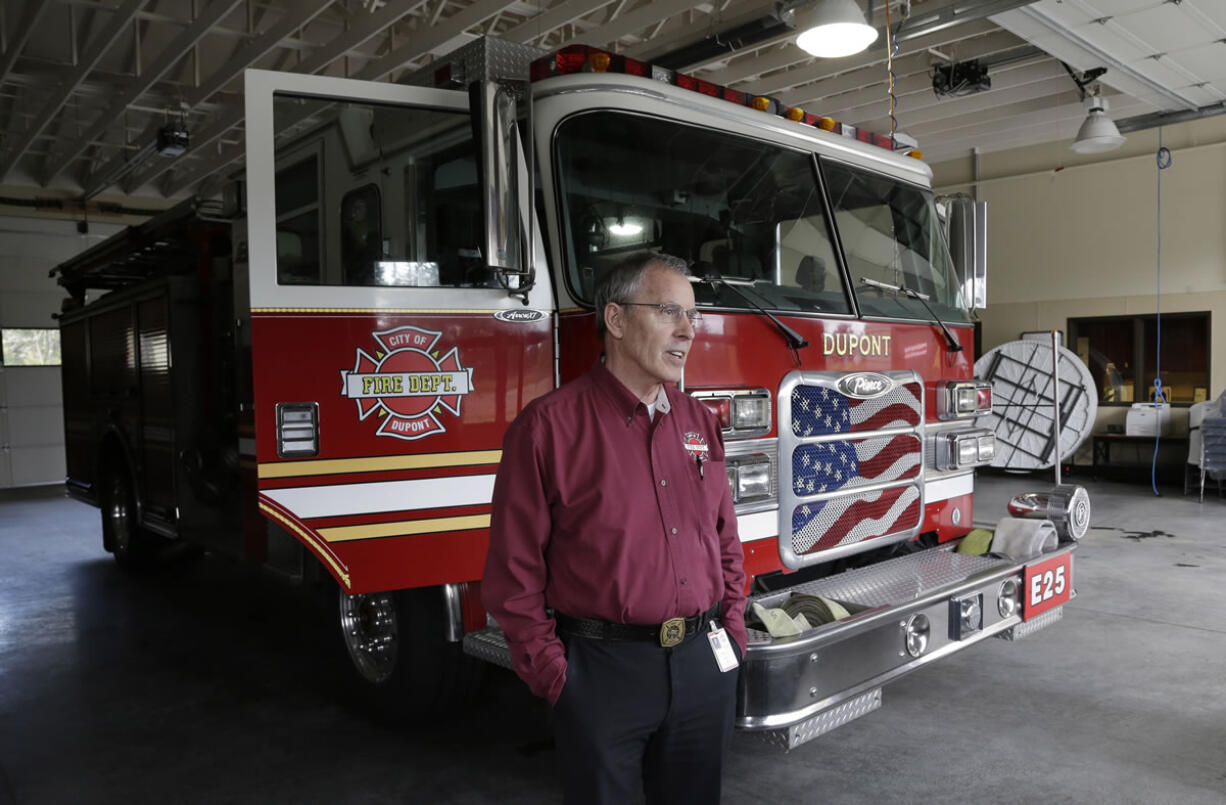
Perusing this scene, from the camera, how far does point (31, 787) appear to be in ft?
11.2

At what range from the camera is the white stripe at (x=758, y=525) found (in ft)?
10.7

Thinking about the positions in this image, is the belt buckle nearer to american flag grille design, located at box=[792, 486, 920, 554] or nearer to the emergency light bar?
american flag grille design, located at box=[792, 486, 920, 554]

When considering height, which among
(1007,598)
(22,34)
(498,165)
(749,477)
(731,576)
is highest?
(22,34)

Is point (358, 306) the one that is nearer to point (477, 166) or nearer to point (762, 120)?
point (477, 166)

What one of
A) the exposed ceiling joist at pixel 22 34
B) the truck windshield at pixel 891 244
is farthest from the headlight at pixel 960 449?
the exposed ceiling joist at pixel 22 34

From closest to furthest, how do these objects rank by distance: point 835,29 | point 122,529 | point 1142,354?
point 835,29, point 122,529, point 1142,354

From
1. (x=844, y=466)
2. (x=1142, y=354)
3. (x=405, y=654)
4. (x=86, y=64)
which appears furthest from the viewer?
(x=1142, y=354)

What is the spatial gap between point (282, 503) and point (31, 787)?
1.66m

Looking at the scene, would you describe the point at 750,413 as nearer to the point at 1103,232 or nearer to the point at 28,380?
the point at 1103,232

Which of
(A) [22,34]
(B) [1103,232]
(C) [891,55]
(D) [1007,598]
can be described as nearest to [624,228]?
(D) [1007,598]

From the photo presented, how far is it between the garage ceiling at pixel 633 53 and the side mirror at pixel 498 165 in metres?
6.02

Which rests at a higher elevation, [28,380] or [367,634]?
[28,380]

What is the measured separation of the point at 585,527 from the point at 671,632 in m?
0.28

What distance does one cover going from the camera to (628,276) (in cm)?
198
